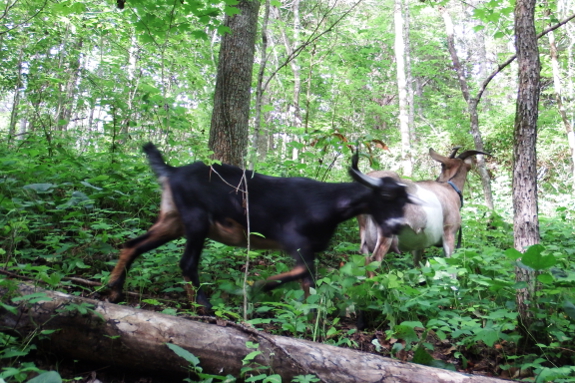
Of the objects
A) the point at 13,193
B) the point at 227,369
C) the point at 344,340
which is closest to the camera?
the point at 227,369

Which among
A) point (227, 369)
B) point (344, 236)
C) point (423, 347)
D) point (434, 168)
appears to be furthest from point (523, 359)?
point (434, 168)

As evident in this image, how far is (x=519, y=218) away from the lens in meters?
3.71

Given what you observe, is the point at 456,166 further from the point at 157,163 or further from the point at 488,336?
the point at 157,163

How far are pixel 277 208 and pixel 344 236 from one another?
2745 mm

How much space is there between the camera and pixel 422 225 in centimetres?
511

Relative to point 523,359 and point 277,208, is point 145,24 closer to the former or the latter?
point 277,208

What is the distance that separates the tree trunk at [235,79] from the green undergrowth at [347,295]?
1.55m

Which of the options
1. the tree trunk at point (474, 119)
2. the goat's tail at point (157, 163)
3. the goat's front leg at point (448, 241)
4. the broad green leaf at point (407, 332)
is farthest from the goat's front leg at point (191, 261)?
the tree trunk at point (474, 119)

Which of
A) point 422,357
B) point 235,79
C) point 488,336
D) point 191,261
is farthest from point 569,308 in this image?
point 235,79

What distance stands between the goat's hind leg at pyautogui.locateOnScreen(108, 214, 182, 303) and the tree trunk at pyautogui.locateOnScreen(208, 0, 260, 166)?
2.36 metres

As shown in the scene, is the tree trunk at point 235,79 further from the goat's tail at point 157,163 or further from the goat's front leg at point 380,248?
the goat's front leg at point 380,248

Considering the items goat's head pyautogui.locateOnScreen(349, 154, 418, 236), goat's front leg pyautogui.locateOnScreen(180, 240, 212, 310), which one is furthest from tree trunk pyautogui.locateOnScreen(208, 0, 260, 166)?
goat's head pyautogui.locateOnScreen(349, 154, 418, 236)

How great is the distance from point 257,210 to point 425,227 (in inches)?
84.8

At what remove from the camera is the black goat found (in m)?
3.95
